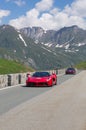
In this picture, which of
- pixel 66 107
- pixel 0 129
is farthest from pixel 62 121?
pixel 66 107

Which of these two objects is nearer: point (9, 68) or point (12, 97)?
point (12, 97)

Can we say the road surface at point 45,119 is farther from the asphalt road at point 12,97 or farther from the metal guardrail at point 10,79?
the metal guardrail at point 10,79

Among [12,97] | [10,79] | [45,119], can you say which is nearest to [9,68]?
[10,79]

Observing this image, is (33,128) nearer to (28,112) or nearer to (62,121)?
(62,121)

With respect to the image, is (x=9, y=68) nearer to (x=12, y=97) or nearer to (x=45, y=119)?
(x=12, y=97)

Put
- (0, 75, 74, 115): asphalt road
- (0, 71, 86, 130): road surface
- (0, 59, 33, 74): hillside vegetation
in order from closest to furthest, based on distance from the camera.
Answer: (0, 71, 86, 130): road surface < (0, 75, 74, 115): asphalt road < (0, 59, 33, 74): hillside vegetation

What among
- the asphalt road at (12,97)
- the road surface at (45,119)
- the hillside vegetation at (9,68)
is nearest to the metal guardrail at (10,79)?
the asphalt road at (12,97)

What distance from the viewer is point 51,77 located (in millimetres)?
33469

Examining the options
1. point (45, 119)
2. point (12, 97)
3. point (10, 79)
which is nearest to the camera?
point (45, 119)

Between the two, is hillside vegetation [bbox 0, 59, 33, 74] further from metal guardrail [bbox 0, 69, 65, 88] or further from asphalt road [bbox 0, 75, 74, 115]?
asphalt road [bbox 0, 75, 74, 115]

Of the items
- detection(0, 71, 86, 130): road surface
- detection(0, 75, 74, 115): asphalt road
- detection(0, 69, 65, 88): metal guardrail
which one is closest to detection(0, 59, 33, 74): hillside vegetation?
detection(0, 69, 65, 88): metal guardrail

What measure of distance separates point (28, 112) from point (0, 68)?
204 feet

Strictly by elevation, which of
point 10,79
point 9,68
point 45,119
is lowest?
point 45,119

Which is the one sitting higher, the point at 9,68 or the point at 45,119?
the point at 9,68
